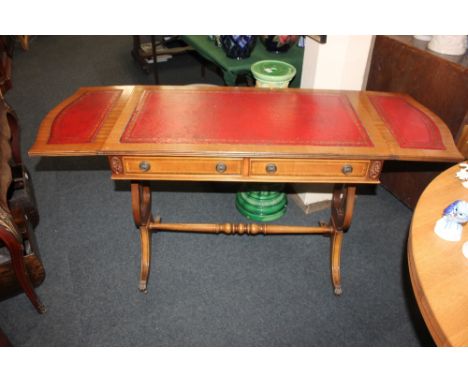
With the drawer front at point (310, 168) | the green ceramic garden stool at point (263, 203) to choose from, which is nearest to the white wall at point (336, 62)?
the green ceramic garden stool at point (263, 203)

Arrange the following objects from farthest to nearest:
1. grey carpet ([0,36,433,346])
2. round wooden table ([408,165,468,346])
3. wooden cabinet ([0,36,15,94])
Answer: wooden cabinet ([0,36,15,94]), grey carpet ([0,36,433,346]), round wooden table ([408,165,468,346])

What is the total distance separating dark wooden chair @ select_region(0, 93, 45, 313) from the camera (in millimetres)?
1854

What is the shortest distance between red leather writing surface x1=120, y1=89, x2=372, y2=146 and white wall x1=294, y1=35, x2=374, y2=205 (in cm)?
43

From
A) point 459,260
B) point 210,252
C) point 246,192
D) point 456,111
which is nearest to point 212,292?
point 210,252

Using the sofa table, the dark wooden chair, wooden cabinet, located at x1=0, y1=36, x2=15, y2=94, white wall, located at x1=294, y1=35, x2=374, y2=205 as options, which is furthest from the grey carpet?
wooden cabinet, located at x1=0, y1=36, x2=15, y2=94

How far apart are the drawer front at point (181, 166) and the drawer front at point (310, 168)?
11 centimetres

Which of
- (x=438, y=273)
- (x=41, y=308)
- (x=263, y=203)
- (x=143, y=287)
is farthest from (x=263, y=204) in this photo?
(x=438, y=273)

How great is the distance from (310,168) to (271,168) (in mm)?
184

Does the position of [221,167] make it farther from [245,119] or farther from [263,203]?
[263,203]

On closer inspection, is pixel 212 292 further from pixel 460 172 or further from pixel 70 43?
pixel 70 43

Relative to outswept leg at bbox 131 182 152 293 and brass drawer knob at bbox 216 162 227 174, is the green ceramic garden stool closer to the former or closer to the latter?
outswept leg at bbox 131 182 152 293

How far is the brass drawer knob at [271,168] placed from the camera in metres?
1.73

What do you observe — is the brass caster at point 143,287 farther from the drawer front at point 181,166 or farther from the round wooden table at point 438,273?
the round wooden table at point 438,273

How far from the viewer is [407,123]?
186cm
